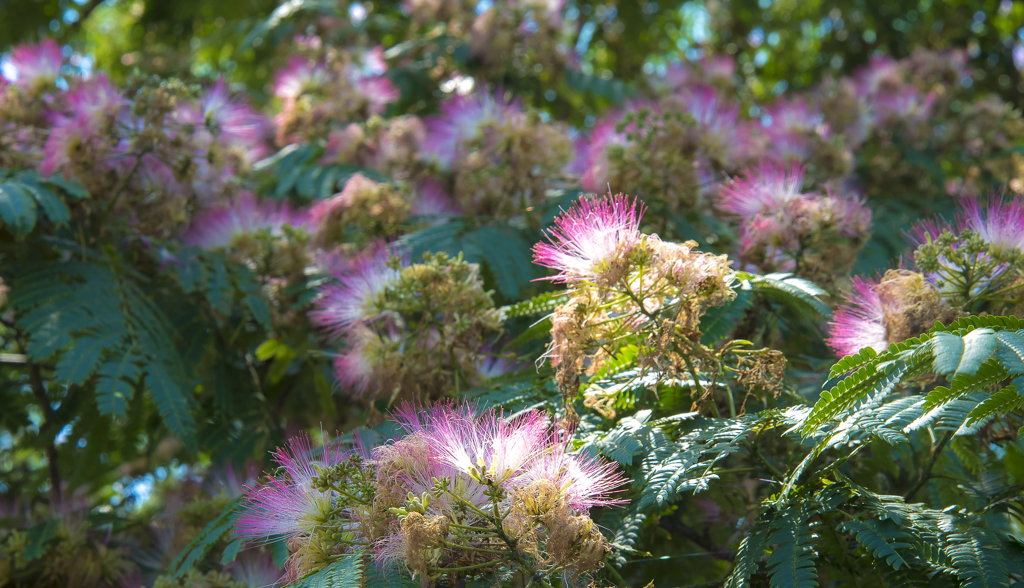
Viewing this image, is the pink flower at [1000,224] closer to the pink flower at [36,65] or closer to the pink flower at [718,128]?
the pink flower at [718,128]

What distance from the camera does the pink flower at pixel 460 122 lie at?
4.37m

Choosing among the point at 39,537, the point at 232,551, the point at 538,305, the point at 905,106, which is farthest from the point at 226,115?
the point at 905,106

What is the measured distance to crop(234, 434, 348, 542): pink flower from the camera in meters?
2.07

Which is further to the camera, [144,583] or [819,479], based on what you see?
[144,583]

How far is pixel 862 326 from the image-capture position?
2.57 m

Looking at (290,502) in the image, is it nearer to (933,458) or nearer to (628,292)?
(628,292)

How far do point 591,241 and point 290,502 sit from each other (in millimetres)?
1137

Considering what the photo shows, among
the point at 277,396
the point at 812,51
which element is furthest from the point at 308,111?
the point at 812,51

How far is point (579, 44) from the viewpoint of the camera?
8516mm

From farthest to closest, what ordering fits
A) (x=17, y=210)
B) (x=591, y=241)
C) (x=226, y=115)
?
(x=226, y=115) → (x=17, y=210) → (x=591, y=241)

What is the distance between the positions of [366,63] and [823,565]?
511 cm

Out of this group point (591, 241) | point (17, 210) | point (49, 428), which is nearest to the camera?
point (591, 241)

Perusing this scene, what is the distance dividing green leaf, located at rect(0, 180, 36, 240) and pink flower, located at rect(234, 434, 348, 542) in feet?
6.21

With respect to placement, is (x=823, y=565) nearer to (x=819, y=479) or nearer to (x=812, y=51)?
(x=819, y=479)
